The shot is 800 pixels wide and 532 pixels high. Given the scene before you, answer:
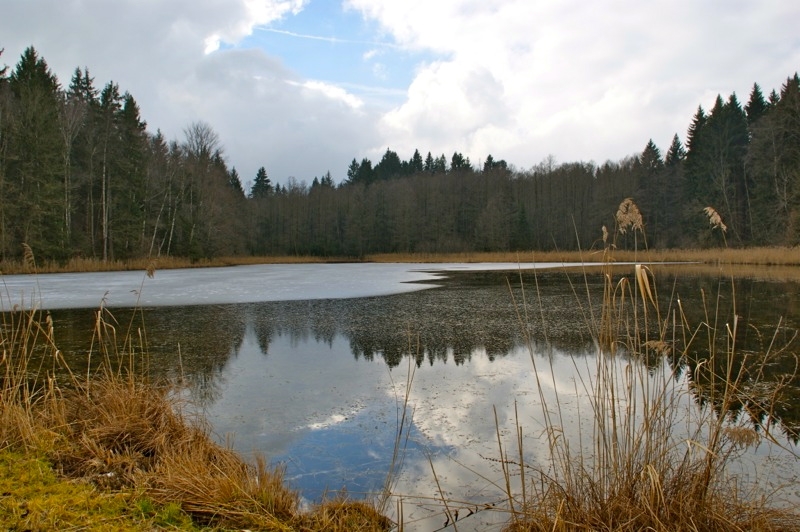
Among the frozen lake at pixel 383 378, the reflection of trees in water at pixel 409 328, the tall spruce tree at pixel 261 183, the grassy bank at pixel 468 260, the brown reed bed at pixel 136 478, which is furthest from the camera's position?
the tall spruce tree at pixel 261 183

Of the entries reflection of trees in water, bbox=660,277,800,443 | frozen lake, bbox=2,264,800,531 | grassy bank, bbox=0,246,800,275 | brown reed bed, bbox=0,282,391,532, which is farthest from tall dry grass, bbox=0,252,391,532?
grassy bank, bbox=0,246,800,275

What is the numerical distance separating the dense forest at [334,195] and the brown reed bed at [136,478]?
741 centimetres

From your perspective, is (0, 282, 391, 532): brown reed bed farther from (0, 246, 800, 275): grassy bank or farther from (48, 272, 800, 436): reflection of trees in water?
(0, 246, 800, 275): grassy bank

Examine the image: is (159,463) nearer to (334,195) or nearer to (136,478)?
(136,478)

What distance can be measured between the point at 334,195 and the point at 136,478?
58545 millimetres

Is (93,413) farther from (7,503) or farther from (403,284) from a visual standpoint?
(403,284)

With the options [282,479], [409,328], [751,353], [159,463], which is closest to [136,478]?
[159,463]

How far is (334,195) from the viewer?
6006 centimetres

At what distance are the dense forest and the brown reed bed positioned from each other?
741cm

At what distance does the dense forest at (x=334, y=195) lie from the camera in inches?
933

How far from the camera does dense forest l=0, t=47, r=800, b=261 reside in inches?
933

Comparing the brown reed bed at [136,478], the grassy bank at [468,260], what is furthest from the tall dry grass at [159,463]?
the grassy bank at [468,260]

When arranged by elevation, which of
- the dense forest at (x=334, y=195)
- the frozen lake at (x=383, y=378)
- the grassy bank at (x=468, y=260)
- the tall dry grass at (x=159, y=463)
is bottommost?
the frozen lake at (x=383, y=378)

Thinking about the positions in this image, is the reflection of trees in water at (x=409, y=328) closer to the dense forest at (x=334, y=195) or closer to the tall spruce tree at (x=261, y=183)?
the dense forest at (x=334, y=195)
